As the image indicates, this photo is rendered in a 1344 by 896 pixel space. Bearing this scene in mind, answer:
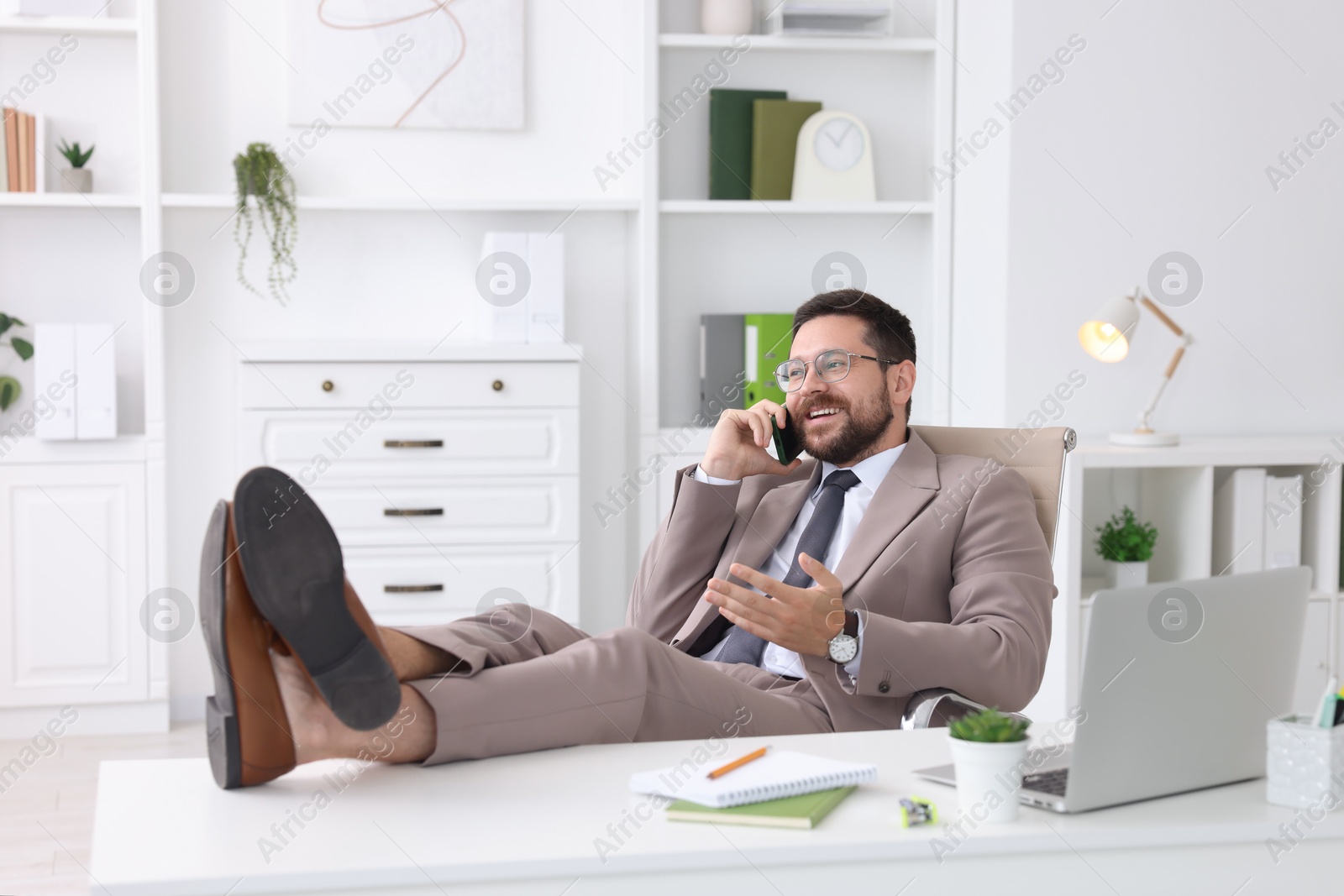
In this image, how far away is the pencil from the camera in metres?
1.28

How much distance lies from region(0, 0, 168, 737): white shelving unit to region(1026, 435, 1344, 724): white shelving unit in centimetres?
251

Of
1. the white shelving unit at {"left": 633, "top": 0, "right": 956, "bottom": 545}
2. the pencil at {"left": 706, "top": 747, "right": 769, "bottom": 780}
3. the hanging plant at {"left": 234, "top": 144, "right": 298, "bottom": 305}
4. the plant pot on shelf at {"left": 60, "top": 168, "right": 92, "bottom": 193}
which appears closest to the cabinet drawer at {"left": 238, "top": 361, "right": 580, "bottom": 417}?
the white shelving unit at {"left": 633, "top": 0, "right": 956, "bottom": 545}

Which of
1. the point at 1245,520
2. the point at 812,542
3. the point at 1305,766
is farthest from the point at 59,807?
the point at 1245,520

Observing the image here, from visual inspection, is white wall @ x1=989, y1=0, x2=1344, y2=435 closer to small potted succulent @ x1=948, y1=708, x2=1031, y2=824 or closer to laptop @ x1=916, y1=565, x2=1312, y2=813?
laptop @ x1=916, y1=565, x2=1312, y2=813

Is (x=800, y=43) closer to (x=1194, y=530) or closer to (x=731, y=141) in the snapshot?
(x=731, y=141)

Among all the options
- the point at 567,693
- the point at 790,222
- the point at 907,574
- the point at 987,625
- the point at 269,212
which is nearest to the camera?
the point at 567,693

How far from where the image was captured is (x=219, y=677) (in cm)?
128

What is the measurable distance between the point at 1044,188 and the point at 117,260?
2721 mm

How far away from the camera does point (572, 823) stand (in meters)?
1.19

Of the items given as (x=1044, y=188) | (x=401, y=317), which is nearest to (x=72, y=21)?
(x=401, y=317)

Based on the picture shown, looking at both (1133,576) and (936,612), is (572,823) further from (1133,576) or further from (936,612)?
(1133,576)

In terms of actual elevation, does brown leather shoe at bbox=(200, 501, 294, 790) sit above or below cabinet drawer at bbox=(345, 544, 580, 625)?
above

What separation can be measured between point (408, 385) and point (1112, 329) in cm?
192

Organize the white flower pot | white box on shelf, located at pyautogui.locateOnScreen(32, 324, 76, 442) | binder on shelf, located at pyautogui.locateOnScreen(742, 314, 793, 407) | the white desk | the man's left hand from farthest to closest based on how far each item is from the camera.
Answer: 1. binder on shelf, located at pyautogui.locateOnScreen(742, 314, 793, 407)
2. white box on shelf, located at pyautogui.locateOnScreen(32, 324, 76, 442)
3. the man's left hand
4. the white flower pot
5. the white desk
